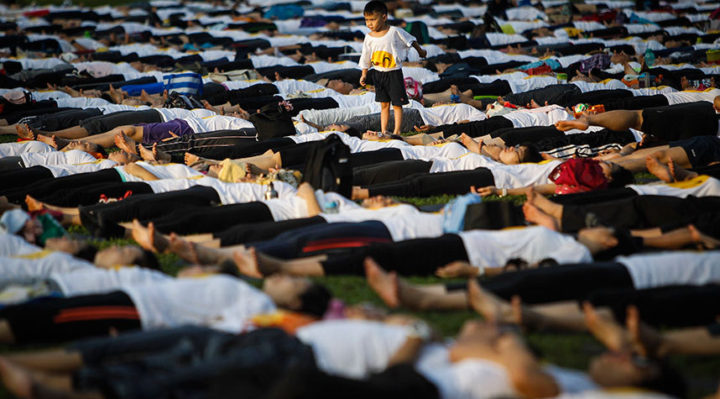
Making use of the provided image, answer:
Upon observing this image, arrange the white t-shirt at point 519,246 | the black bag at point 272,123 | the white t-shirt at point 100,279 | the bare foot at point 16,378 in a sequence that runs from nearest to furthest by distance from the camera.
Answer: the bare foot at point 16,378 < the white t-shirt at point 100,279 < the white t-shirt at point 519,246 < the black bag at point 272,123

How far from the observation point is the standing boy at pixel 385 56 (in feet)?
31.3

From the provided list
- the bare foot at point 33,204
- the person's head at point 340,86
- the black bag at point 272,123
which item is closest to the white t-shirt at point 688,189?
the black bag at point 272,123

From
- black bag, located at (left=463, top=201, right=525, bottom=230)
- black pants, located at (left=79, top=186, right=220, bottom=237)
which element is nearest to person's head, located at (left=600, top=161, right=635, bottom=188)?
black bag, located at (left=463, top=201, right=525, bottom=230)

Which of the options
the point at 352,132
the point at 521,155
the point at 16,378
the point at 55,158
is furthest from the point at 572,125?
the point at 16,378

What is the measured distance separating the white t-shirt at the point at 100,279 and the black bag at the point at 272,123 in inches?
174

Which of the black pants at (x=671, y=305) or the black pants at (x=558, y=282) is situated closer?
the black pants at (x=671, y=305)

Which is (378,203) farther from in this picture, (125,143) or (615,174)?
(125,143)

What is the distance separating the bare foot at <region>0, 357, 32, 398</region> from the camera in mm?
3492

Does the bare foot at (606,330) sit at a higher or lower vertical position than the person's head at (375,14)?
lower

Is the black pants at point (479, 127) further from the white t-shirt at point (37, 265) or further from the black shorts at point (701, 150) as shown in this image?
the white t-shirt at point (37, 265)

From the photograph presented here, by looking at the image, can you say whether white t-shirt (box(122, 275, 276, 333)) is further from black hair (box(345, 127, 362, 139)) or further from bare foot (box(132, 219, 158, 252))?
black hair (box(345, 127, 362, 139))

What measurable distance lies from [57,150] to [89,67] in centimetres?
624

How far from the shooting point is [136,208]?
21.8ft

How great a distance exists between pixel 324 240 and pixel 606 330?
2050mm
